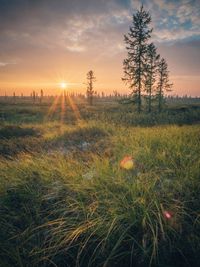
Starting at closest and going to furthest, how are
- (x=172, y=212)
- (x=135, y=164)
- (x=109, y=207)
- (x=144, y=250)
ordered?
(x=144, y=250), (x=172, y=212), (x=109, y=207), (x=135, y=164)

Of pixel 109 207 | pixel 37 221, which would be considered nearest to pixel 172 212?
pixel 109 207

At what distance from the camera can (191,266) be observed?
176 centimetres

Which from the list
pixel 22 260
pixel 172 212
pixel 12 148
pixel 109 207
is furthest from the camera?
pixel 12 148

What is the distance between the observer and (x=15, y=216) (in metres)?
2.53

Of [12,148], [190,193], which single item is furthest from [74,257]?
[12,148]

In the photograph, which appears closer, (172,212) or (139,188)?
(172,212)

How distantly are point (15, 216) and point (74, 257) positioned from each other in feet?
3.34

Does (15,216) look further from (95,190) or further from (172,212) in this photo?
(172,212)

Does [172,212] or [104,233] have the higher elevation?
[172,212]

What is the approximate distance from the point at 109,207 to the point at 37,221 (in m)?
0.93

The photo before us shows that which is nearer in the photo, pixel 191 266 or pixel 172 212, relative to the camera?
pixel 191 266

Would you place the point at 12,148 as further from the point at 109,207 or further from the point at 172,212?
the point at 172,212

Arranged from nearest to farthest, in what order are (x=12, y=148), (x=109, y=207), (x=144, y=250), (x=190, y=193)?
(x=144, y=250)
(x=109, y=207)
(x=190, y=193)
(x=12, y=148)

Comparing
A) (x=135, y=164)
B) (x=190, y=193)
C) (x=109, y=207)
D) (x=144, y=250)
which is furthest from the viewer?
(x=135, y=164)
